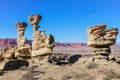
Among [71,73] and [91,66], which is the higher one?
[91,66]

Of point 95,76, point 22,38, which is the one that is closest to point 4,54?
point 22,38

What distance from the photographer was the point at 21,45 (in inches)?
1452

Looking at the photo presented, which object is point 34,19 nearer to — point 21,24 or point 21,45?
point 21,24

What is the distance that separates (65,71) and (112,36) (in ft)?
23.8

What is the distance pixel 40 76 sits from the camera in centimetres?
2164

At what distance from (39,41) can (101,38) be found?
336 inches

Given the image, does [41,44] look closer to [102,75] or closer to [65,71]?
[65,71]

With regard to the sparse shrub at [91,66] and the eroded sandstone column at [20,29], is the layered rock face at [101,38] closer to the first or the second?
the sparse shrub at [91,66]

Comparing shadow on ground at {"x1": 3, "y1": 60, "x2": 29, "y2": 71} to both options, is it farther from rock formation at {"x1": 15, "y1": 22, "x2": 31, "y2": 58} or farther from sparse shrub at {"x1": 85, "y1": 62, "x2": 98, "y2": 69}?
rock formation at {"x1": 15, "y1": 22, "x2": 31, "y2": 58}

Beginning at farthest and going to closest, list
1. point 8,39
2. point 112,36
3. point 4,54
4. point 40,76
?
1. point 8,39
2. point 4,54
3. point 112,36
4. point 40,76

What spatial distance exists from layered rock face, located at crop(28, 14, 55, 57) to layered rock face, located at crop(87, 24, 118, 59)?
4.93 meters

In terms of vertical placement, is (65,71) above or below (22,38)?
below

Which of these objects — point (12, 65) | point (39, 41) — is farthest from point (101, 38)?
point (12, 65)

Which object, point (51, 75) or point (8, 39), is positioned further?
point (8, 39)
